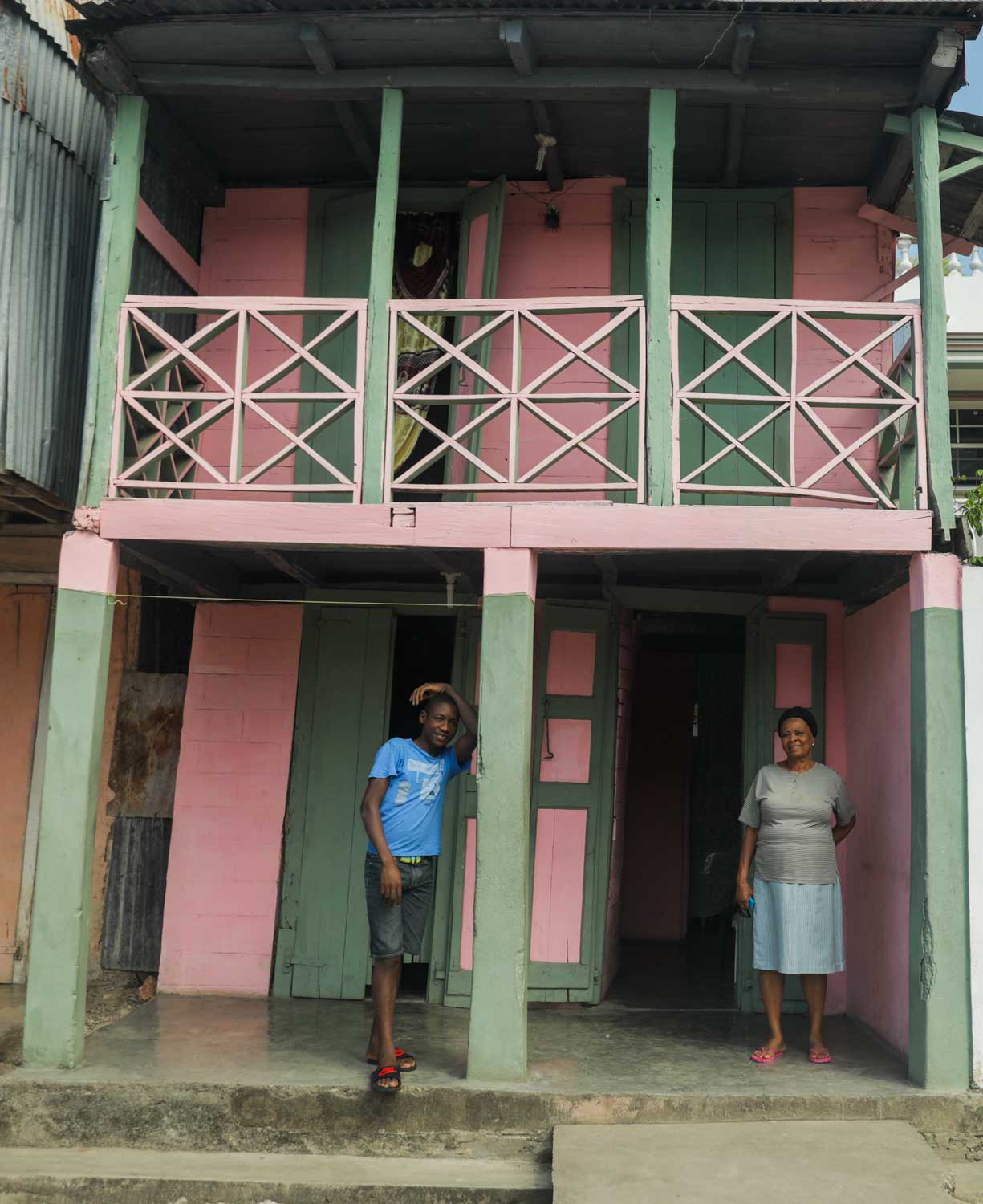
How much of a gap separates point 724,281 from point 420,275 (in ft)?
6.34

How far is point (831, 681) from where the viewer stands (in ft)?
24.5

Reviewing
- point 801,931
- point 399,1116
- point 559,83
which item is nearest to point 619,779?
point 801,931

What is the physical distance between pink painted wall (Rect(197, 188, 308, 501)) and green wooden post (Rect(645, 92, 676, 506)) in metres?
2.63

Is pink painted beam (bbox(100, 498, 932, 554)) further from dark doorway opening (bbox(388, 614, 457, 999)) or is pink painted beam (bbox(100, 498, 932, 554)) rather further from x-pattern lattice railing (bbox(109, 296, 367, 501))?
dark doorway opening (bbox(388, 614, 457, 999))

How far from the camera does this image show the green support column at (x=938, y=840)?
5.47m

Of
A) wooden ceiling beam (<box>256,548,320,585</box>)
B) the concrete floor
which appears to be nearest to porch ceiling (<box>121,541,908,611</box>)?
wooden ceiling beam (<box>256,548,320,585</box>)

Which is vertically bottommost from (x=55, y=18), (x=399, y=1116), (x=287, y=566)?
(x=399, y=1116)

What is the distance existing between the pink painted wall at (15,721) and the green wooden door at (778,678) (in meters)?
4.69

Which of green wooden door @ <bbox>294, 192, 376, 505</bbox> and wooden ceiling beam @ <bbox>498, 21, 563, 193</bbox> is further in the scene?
green wooden door @ <bbox>294, 192, 376, 505</bbox>

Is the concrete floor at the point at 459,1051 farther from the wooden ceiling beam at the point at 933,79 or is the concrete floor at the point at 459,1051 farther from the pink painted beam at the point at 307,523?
the wooden ceiling beam at the point at 933,79

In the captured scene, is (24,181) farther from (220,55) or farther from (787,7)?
(787,7)

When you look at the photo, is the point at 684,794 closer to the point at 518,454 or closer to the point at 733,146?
the point at 518,454

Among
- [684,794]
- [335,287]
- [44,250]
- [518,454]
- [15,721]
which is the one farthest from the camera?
[684,794]

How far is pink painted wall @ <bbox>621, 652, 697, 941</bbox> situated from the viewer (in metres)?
9.94
